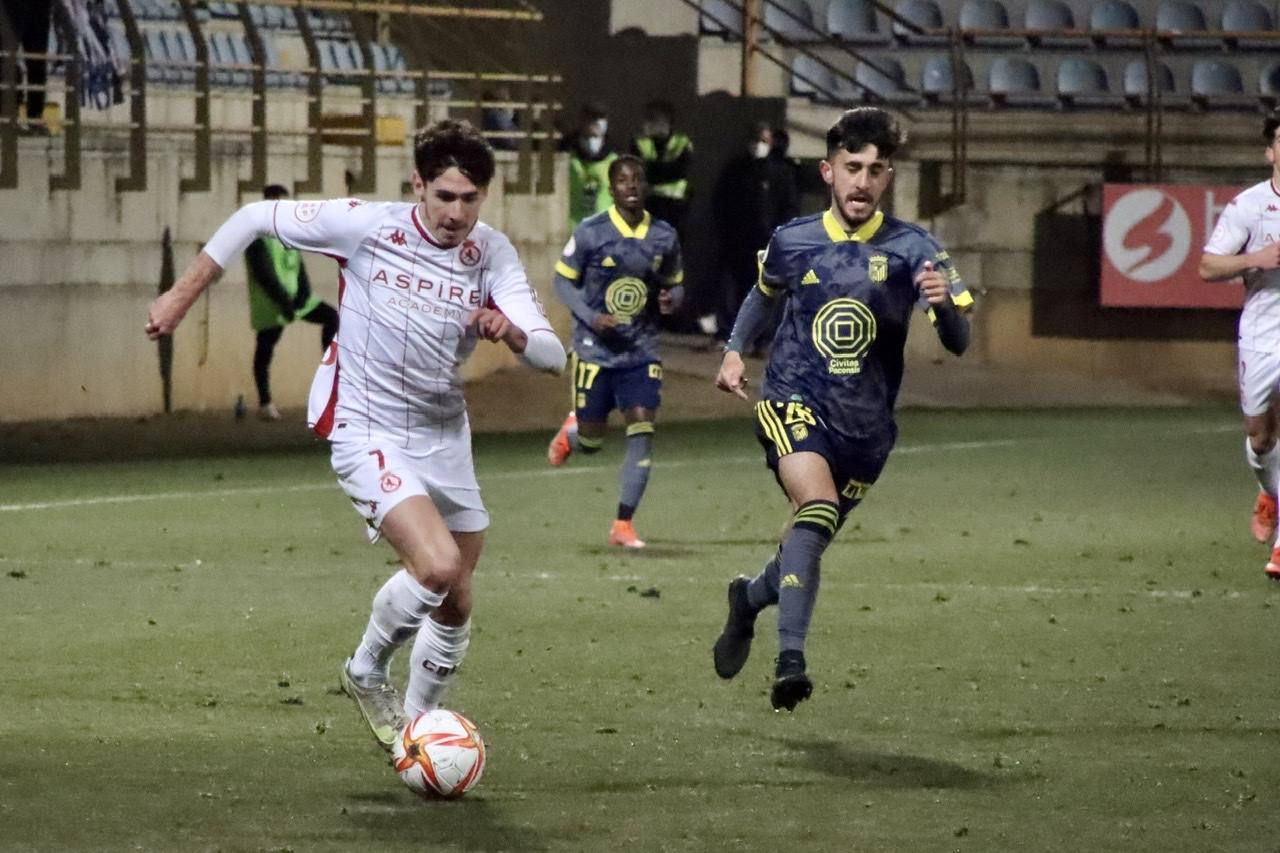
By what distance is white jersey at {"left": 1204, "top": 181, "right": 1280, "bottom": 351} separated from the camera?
10.7 metres

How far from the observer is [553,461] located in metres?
13.4

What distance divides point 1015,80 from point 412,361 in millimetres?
20539

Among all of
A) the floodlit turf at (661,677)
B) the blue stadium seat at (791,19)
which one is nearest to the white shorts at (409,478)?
the floodlit turf at (661,677)

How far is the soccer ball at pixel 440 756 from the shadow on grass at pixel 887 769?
3.55 ft

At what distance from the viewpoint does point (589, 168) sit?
23.0 m

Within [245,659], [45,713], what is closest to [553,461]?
[245,659]

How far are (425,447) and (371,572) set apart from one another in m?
4.65

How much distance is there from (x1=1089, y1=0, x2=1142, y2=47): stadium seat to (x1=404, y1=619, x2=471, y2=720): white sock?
2103 centimetres

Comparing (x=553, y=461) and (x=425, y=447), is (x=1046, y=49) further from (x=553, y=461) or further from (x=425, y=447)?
(x=425, y=447)

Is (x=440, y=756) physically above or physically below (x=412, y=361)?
below

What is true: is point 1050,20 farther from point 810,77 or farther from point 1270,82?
point 810,77

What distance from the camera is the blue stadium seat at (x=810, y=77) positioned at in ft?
85.8

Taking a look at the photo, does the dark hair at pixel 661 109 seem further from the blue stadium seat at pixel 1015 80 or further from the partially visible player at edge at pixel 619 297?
the partially visible player at edge at pixel 619 297

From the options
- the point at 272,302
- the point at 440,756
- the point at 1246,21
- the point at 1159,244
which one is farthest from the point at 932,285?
the point at 1246,21
